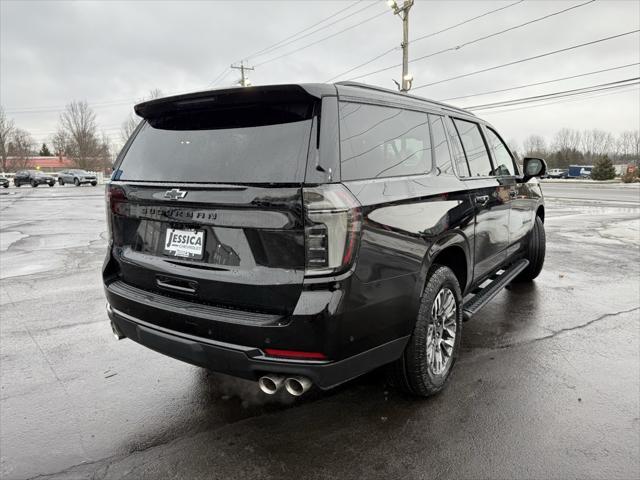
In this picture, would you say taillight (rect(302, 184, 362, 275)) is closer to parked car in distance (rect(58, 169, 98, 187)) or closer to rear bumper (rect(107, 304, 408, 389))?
rear bumper (rect(107, 304, 408, 389))

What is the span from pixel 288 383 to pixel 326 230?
0.80 m

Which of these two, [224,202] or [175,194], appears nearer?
[224,202]

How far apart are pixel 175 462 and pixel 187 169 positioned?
5.19 feet

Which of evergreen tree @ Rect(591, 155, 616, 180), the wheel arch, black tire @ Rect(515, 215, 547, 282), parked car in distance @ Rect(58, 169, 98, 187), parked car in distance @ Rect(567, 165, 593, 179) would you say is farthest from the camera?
parked car in distance @ Rect(567, 165, 593, 179)

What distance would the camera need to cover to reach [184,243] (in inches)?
96.3

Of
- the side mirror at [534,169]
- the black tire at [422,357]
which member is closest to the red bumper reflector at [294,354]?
the black tire at [422,357]

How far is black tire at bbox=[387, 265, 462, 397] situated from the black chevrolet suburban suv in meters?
0.01

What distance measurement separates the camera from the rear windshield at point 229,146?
7.29 feet

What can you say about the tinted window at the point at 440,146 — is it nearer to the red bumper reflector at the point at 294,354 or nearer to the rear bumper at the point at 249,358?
the rear bumper at the point at 249,358

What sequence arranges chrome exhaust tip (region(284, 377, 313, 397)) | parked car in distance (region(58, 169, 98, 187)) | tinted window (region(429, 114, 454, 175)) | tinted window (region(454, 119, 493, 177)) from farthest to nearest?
parked car in distance (region(58, 169, 98, 187)) < tinted window (region(454, 119, 493, 177)) < tinted window (region(429, 114, 454, 175)) < chrome exhaust tip (region(284, 377, 313, 397))

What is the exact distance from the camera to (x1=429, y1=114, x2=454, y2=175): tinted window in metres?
3.22

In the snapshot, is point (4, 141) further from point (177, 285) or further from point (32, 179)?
point (177, 285)

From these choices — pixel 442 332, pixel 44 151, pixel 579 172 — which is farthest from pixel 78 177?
pixel 44 151

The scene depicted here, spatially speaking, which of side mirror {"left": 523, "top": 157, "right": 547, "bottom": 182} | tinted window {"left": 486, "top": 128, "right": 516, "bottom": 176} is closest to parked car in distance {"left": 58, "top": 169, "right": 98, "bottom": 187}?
tinted window {"left": 486, "top": 128, "right": 516, "bottom": 176}
